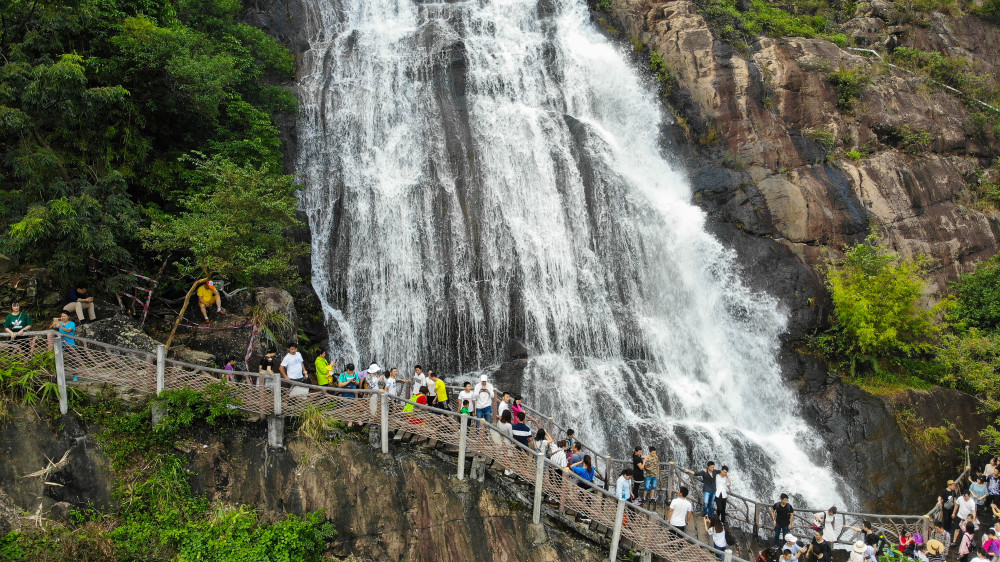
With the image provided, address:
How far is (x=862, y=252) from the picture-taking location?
21.6m

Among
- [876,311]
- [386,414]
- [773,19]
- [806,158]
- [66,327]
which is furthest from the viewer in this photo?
[773,19]

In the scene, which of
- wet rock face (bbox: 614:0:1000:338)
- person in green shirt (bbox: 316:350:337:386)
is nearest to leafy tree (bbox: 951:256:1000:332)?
wet rock face (bbox: 614:0:1000:338)

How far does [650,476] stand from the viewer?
1318 cm

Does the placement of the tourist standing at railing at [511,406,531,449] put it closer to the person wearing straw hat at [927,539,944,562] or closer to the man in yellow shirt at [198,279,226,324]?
the person wearing straw hat at [927,539,944,562]

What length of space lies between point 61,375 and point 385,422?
19.4 feet

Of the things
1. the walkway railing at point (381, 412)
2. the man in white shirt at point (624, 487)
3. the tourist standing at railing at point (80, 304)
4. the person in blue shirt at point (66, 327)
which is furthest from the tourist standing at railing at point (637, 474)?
the tourist standing at railing at point (80, 304)

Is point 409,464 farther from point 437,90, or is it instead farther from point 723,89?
point 723,89

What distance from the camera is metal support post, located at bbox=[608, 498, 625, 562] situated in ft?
36.8

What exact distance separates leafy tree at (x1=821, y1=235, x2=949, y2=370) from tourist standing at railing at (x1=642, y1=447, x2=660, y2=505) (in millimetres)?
11303

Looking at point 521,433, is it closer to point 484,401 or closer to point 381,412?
point 484,401

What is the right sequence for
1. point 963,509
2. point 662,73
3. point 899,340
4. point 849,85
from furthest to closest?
1. point 662,73
2. point 849,85
3. point 899,340
4. point 963,509

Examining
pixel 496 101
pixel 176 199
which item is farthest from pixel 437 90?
pixel 176 199

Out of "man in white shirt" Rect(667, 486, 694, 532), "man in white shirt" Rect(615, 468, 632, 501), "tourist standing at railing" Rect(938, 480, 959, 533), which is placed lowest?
"tourist standing at railing" Rect(938, 480, 959, 533)

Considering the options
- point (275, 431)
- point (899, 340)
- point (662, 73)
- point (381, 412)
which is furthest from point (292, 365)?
point (662, 73)
